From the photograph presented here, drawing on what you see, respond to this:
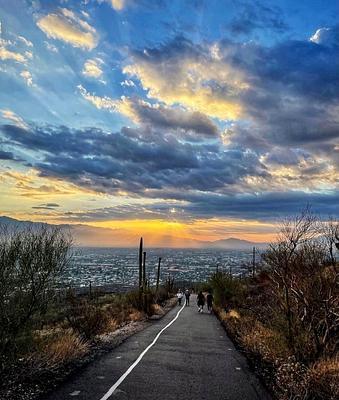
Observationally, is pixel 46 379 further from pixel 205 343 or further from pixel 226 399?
pixel 205 343

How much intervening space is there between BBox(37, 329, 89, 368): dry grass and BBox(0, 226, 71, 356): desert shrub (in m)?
1.45

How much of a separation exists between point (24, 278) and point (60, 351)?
10.4 feet

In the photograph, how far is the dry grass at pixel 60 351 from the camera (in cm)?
1123

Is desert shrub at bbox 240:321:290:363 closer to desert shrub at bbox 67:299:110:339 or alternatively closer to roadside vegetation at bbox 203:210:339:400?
roadside vegetation at bbox 203:210:339:400

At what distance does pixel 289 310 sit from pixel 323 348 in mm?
1624

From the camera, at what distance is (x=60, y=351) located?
12227mm

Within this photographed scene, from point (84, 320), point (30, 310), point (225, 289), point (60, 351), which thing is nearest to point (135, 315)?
point (84, 320)

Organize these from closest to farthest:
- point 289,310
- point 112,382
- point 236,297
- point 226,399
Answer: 1. point 226,399
2. point 112,382
3. point 289,310
4. point 236,297

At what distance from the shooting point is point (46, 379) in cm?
1015

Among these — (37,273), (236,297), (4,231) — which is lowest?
(236,297)

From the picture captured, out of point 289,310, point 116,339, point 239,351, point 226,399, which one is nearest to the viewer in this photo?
point 226,399

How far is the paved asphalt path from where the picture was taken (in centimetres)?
930

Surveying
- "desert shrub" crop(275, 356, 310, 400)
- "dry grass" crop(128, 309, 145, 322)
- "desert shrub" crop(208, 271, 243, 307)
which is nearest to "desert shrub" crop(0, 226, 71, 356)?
"desert shrub" crop(275, 356, 310, 400)

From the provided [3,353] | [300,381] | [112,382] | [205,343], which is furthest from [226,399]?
[205,343]
